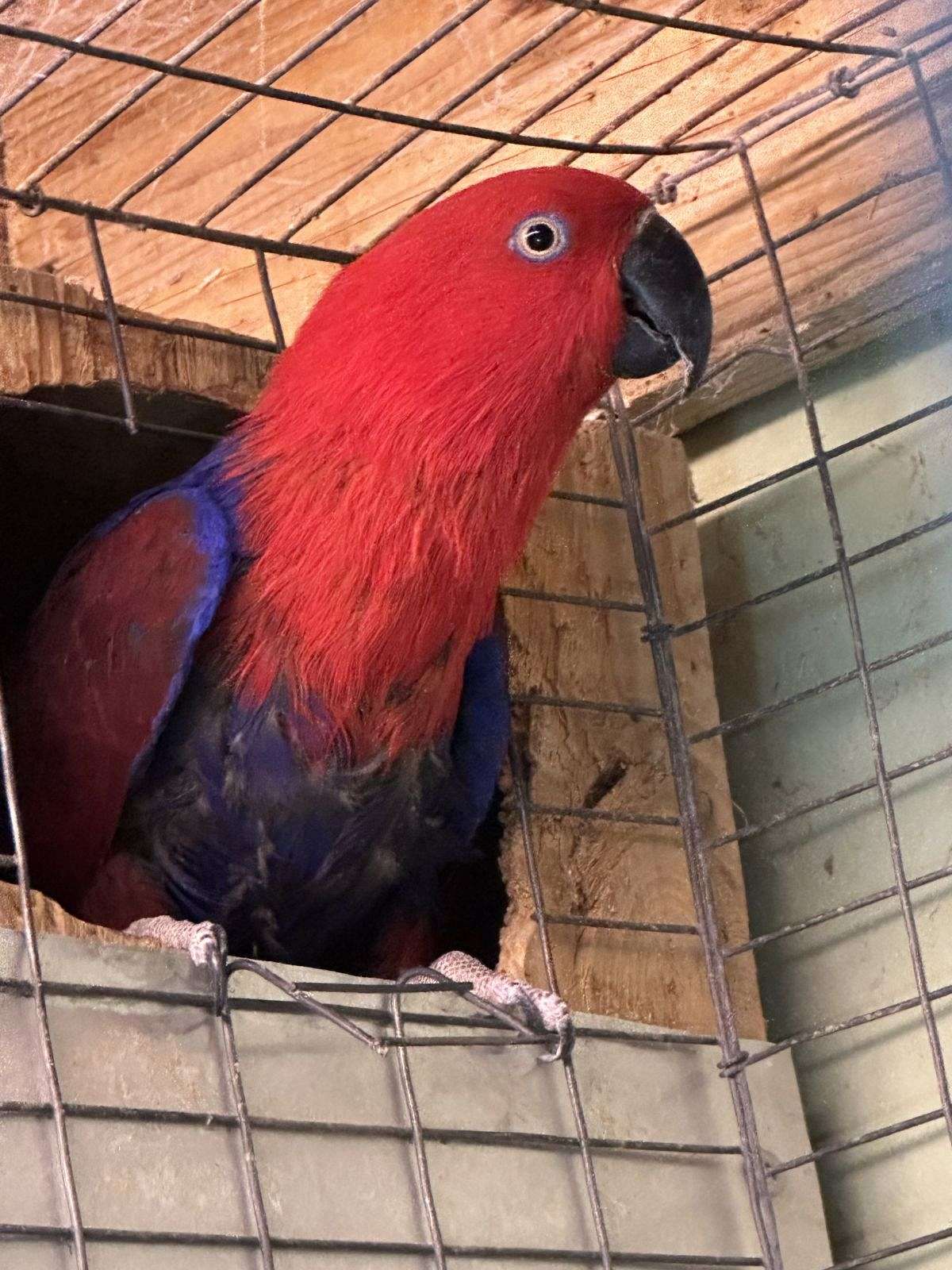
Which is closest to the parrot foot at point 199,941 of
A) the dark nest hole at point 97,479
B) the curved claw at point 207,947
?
the curved claw at point 207,947

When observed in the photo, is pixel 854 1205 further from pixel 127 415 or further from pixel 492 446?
pixel 127 415

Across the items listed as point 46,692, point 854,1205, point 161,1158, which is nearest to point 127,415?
point 46,692

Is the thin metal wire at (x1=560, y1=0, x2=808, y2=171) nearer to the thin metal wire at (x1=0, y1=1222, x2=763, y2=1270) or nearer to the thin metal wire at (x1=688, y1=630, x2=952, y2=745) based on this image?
the thin metal wire at (x1=688, y1=630, x2=952, y2=745)

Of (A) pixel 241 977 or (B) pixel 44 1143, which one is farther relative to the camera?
(A) pixel 241 977

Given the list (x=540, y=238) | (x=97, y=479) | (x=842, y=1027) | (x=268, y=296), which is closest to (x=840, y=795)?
(x=842, y=1027)

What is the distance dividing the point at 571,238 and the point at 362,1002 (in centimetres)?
90

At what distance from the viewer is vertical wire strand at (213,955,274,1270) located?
5.37ft

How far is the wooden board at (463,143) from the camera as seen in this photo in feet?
7.75

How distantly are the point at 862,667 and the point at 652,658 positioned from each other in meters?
0.39

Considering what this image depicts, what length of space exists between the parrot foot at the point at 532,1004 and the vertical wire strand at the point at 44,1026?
0.50m

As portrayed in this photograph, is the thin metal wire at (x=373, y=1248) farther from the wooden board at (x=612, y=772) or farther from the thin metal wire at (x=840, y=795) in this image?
the thin metal wire at (x=840, y=795)

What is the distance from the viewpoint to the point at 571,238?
2.08 m

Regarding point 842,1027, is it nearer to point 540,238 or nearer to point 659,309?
point 659,309

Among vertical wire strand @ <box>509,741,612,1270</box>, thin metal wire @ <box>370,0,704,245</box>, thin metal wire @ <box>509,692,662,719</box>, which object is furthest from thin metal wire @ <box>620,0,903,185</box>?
vertical wire strand @ <box>509,741,612,1270</box>
